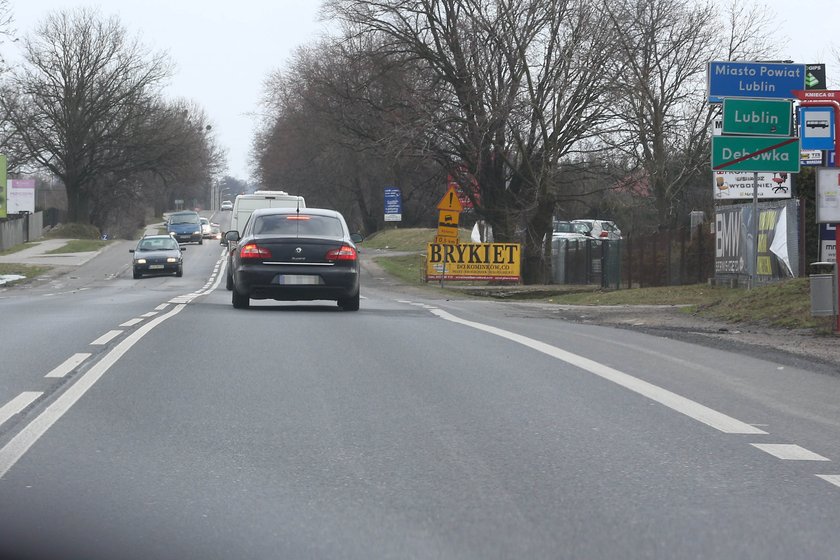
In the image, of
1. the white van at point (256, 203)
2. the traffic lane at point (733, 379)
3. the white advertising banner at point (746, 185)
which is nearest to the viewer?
the traffic lane at point (733, 379)

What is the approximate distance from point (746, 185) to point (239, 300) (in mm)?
21188

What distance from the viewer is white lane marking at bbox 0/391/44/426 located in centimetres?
778

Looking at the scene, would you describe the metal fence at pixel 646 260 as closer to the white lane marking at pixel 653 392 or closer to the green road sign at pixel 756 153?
the green road sign at pixel 756 153

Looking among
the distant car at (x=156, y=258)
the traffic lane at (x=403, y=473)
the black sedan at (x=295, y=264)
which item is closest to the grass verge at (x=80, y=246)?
the distant car at (x=156, y=258)

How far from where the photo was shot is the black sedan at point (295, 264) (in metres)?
18.3

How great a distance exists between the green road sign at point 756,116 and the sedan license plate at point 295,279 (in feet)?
20.9

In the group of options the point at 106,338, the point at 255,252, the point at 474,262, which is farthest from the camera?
the point at 474,262

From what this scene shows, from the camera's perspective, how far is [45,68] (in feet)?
246

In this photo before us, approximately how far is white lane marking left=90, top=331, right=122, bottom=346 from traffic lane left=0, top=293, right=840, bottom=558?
2256 millimetres

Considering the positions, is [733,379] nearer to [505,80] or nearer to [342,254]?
[342,254]

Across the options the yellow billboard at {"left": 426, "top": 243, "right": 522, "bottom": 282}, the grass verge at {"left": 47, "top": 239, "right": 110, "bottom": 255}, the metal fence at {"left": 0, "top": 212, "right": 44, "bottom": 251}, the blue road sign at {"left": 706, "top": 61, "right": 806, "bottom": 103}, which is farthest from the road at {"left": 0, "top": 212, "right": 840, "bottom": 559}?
the metal fence at {"left": 0, "top": 212, "right": 44, "bottom": 251}

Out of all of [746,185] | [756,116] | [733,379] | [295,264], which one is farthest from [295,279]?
[746,185]

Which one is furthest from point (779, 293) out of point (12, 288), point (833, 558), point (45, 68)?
point (45, 68)

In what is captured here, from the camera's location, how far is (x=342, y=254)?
60.7 feet
